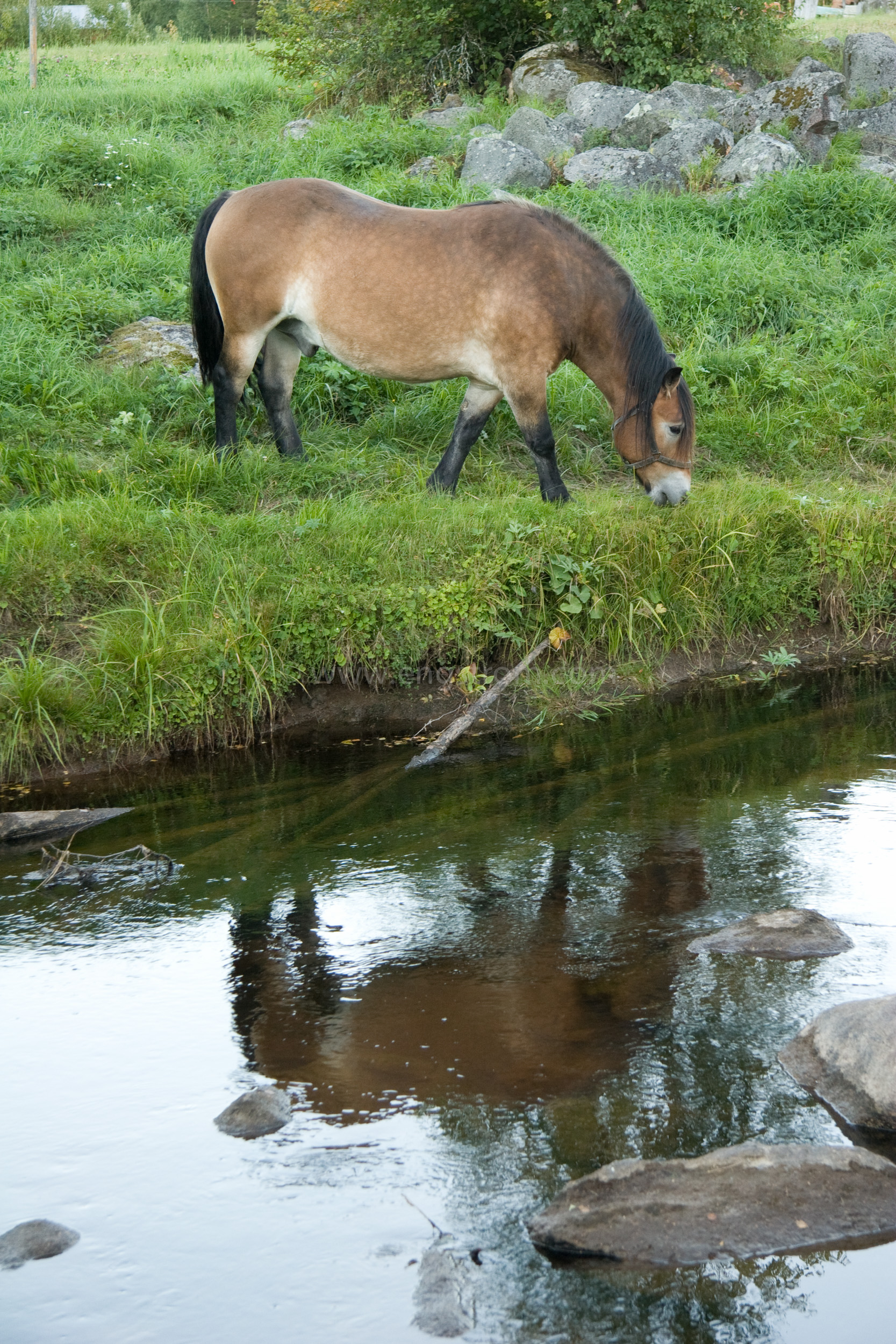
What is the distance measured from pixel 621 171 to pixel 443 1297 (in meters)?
10.2

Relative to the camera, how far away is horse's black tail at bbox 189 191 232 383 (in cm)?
702

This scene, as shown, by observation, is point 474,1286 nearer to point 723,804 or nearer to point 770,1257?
point 770,1257

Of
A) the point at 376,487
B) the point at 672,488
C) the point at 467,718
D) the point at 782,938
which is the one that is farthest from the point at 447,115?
the point at 782,938

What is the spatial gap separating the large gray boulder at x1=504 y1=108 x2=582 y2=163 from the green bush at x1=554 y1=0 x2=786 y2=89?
79.1 inches

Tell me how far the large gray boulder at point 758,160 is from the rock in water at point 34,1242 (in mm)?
10403

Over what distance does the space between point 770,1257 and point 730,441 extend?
6025mm

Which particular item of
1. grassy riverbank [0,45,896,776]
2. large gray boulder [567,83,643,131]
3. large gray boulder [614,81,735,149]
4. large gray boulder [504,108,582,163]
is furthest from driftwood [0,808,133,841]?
large gray boulder [567,83,643,131]

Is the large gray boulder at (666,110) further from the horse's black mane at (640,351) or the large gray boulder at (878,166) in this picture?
the horse's black mane at (640,351)

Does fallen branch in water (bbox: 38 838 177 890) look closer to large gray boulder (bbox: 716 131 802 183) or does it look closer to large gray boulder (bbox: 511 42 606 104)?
large gray boulder (bbox: 716 131 802 183)

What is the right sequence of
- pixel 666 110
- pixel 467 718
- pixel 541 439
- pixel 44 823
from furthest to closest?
pixel 666 110
pixel 541 439
pixel 467 718
pixel 44 823

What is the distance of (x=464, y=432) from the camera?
7031 millimetres

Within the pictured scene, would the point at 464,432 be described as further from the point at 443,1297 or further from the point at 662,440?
the point at 443,1297

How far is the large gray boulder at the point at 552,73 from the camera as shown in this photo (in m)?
12.7

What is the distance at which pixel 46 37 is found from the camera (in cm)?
2184
